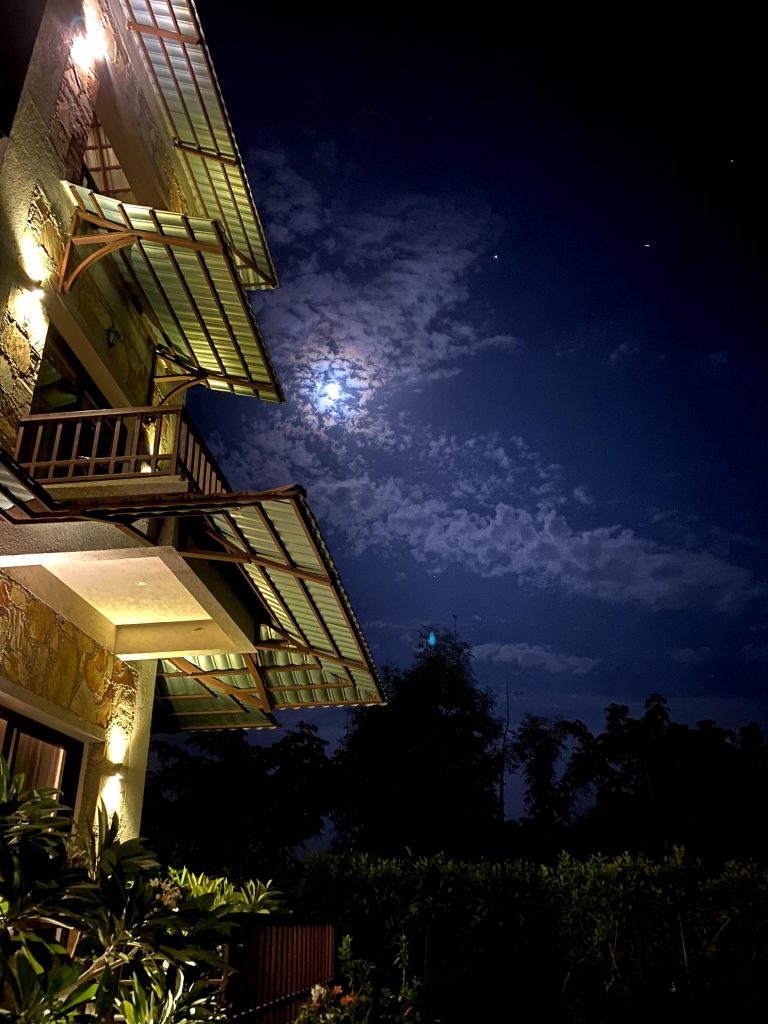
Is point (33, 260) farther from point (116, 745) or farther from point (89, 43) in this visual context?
point (116, 745)

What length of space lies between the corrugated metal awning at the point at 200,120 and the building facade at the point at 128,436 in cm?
2

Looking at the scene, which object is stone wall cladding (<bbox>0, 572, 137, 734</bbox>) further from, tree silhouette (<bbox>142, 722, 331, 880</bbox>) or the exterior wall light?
tree silhouette (<bbox>142, 722, 331, 880</bbox>)

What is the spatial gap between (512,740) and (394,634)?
250 feet

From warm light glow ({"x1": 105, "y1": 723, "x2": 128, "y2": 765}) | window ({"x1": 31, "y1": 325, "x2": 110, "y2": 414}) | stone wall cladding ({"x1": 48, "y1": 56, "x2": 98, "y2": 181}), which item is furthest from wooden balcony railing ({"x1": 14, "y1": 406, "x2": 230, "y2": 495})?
warm light glow ({"x1": 105, "y1": 723, "x2": 128, "y2": 765})

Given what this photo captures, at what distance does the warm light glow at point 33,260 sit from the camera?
17.7ft

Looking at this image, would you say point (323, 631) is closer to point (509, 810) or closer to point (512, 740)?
point (512, 740)

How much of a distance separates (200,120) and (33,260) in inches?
164

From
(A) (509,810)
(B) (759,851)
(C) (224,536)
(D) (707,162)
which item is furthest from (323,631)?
(D) (707,162)

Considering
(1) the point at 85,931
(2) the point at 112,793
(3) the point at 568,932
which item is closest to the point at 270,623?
(2) the point at 112,793

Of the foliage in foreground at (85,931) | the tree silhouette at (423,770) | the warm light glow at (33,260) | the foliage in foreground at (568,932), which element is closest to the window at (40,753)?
the foliage in foreground at (85,931)

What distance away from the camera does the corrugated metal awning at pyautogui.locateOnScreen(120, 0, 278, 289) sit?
24.9 feet

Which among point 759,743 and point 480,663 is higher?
point 480,663

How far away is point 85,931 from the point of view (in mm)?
3197

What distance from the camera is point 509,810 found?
40.8 meters
